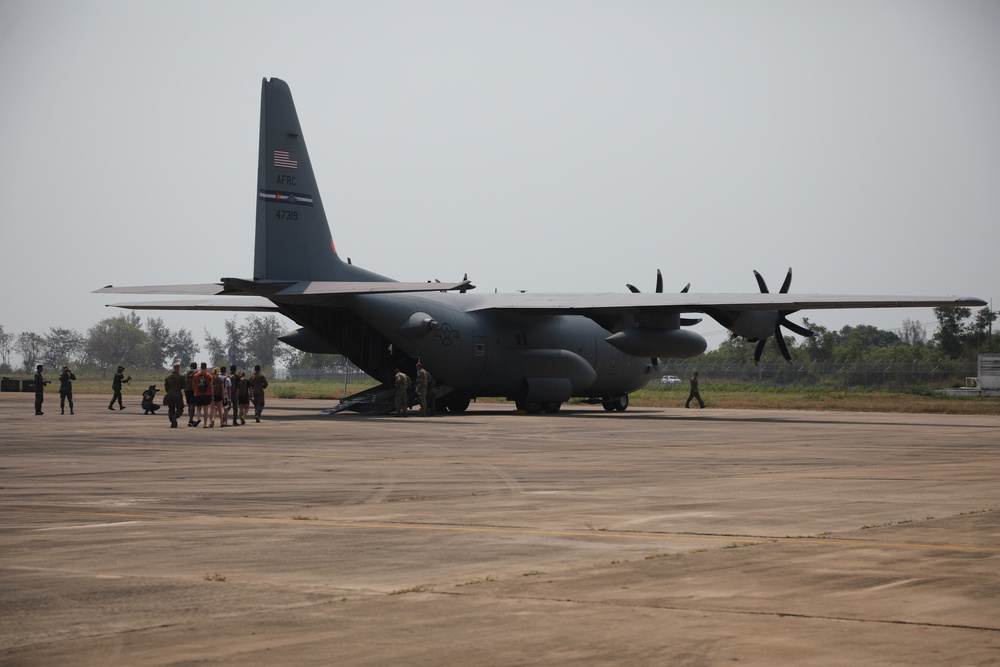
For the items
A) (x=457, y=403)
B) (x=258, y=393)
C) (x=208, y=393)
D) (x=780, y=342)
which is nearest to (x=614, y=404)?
(x=457, y=403)

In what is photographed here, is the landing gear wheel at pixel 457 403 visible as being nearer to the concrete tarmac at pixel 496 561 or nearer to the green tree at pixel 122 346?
the concrete tarmac at pixel 496 561

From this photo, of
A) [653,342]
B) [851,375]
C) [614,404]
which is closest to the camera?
[653,342]

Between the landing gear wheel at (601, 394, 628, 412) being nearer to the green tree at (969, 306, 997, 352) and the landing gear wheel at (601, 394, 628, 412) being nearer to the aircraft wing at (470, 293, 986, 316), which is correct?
the aircraft wing at (470, 293, 986, 316)

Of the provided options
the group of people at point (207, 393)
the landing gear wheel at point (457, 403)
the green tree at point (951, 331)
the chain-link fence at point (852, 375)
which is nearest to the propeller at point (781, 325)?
the landing gear wheel at point (457, 403)

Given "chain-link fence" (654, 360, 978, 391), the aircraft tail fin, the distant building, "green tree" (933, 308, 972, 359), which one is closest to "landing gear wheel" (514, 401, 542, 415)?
the aircraft tail fin

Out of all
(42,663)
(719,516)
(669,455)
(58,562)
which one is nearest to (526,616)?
(42,663)

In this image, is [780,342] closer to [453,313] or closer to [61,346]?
[453,313]

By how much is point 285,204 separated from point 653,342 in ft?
42.8

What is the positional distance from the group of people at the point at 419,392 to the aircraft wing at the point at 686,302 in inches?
137

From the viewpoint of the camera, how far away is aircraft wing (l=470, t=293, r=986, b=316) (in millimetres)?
36125

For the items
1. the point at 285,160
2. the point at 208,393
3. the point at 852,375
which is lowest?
the point at 208,393

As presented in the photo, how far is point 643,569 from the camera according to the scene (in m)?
9.13

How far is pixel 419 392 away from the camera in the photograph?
38.9m

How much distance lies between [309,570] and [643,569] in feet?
8.32
